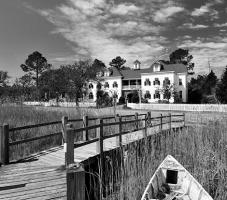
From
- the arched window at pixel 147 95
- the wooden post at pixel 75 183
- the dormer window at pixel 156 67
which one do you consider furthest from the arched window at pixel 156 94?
the wooden post at pixel 75 183

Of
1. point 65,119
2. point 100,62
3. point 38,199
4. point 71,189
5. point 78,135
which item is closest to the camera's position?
point 71,189

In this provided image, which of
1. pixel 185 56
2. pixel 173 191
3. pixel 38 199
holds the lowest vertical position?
pixel 173 191

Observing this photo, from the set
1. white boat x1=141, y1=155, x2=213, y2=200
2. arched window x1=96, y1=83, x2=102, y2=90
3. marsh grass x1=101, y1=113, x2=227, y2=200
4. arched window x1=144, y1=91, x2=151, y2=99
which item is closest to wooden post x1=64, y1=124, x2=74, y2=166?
marsh grass x1=101, y1=113, x2=227, y2=200

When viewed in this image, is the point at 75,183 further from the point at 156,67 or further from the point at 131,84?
the point at 131,84

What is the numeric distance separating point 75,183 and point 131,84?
159 feet

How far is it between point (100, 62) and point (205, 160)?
79.7 metres

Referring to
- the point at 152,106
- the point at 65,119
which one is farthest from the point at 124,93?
the point at 65,119

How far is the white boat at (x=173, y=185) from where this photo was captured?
3.67 meters

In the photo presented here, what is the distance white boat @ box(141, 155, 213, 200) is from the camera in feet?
12.0

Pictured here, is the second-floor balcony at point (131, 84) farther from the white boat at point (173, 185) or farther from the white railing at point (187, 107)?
the white boat at point (173, 185)

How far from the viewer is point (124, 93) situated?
163ft

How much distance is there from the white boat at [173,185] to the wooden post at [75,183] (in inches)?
76.8

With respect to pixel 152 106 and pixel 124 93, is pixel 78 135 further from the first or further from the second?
pixel 124 93

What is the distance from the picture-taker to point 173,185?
14.0 ft
